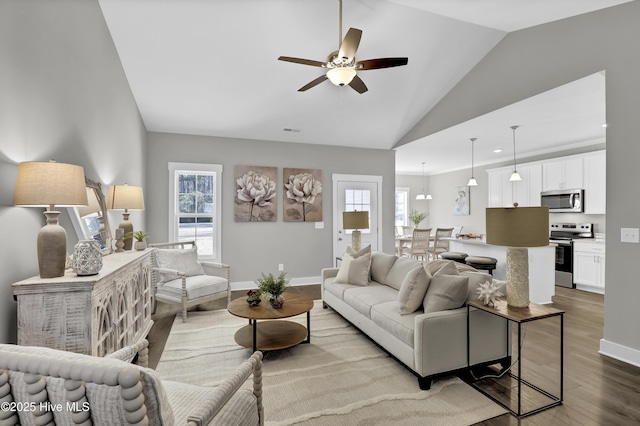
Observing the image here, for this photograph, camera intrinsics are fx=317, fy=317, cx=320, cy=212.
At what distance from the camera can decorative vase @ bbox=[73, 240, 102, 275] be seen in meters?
1.90

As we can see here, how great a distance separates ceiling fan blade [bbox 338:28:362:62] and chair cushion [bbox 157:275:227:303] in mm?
3054

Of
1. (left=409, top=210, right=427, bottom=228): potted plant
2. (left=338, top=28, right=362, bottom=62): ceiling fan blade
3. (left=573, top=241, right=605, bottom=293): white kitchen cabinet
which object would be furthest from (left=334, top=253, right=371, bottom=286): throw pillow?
(left=409, top=210, right=427, bottom=228): potted plant

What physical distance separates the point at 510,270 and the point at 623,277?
1.45 metres

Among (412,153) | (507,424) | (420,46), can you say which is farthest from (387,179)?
(507,424)

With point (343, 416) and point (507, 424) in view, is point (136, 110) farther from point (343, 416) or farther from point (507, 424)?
point (507, 424)

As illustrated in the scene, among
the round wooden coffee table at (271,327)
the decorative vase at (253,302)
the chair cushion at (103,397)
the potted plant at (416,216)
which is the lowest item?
the round wooden coffee table at (271,327)

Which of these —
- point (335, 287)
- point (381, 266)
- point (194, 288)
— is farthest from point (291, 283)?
point (381, 266)

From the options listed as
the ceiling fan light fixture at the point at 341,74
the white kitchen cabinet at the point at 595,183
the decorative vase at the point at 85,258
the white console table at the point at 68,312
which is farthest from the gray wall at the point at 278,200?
the white kitchen cabinet at the point at 595,183

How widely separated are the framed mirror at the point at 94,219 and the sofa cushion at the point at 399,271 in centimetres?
298

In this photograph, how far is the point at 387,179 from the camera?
6.41m

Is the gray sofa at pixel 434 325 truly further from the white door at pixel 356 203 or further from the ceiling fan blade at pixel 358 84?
the white door at pixel 356 203

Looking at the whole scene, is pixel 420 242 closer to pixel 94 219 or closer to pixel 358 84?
pixel 358 84

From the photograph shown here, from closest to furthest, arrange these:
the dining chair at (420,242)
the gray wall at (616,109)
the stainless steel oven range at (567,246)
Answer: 1. the gray wall at (616,109)
2. the stainless steel oven range at (567,246)
3. the dining chair at (420,242)

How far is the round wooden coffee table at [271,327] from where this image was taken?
279cm
